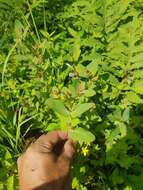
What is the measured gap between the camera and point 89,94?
224 centimetres

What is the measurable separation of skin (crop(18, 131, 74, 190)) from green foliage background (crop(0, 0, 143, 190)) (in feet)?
0.61

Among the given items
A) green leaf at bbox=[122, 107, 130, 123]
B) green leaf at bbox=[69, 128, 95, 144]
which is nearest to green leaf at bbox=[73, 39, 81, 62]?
green leaf at bbox=[122, 107, 130, 123]

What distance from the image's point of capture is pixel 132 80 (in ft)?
8.47

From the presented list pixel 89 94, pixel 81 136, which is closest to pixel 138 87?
pixel 89 94

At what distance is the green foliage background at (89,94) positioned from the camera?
94.2 inches

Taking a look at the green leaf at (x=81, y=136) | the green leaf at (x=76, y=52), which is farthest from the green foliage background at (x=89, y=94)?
the green leaf at (x=81, y=136)

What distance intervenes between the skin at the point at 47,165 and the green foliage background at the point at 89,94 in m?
0.19

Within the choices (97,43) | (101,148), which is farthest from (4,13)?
(101,148)

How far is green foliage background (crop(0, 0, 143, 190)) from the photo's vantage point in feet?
7.85

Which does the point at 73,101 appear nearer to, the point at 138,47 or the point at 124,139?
the point at 124,139

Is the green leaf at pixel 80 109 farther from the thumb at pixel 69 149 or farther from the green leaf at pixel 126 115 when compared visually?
the green leaf at pixel 126 115

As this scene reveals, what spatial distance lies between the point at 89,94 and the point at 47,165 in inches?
18.8

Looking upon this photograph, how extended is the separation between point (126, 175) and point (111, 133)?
28 centimetres

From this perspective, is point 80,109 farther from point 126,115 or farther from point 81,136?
point 126,115
